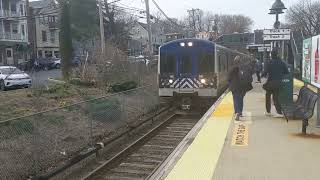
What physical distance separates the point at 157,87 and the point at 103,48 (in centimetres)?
550

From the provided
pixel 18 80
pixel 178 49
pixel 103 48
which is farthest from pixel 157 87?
pixel 18 80

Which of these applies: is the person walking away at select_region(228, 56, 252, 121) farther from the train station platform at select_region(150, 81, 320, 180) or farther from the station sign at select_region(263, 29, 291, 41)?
the station sign at select_region(263, 29, 291, 41)

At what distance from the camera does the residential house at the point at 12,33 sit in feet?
203

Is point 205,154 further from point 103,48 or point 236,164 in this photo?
point 103,48

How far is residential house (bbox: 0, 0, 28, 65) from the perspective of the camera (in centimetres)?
6175

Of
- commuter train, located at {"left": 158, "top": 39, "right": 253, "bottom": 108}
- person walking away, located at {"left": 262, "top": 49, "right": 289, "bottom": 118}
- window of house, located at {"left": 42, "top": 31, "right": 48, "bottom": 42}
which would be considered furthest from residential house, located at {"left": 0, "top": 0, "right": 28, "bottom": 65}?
person walking away, located at {"left": 262, "top": 49, "right": 289, "bottom": 118}

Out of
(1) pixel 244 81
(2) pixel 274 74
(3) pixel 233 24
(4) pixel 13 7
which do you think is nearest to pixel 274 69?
(2) pixel 274 74

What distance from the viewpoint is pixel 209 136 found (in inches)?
436

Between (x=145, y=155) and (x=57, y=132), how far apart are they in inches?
99.8

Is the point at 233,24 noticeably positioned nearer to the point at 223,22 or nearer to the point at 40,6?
the point at 223,22

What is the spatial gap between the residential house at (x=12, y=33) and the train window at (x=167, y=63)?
136 feet

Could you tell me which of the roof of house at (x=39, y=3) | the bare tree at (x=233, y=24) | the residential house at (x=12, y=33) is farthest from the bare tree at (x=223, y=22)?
the residential house at (x=12, y=33)

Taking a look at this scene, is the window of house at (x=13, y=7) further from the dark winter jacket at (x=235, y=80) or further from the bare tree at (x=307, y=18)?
the dark winter jacket at (x=235, y=80)

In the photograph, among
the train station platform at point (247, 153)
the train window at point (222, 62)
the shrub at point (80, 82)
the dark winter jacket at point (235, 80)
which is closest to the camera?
the train station platform at point (247, 153)
